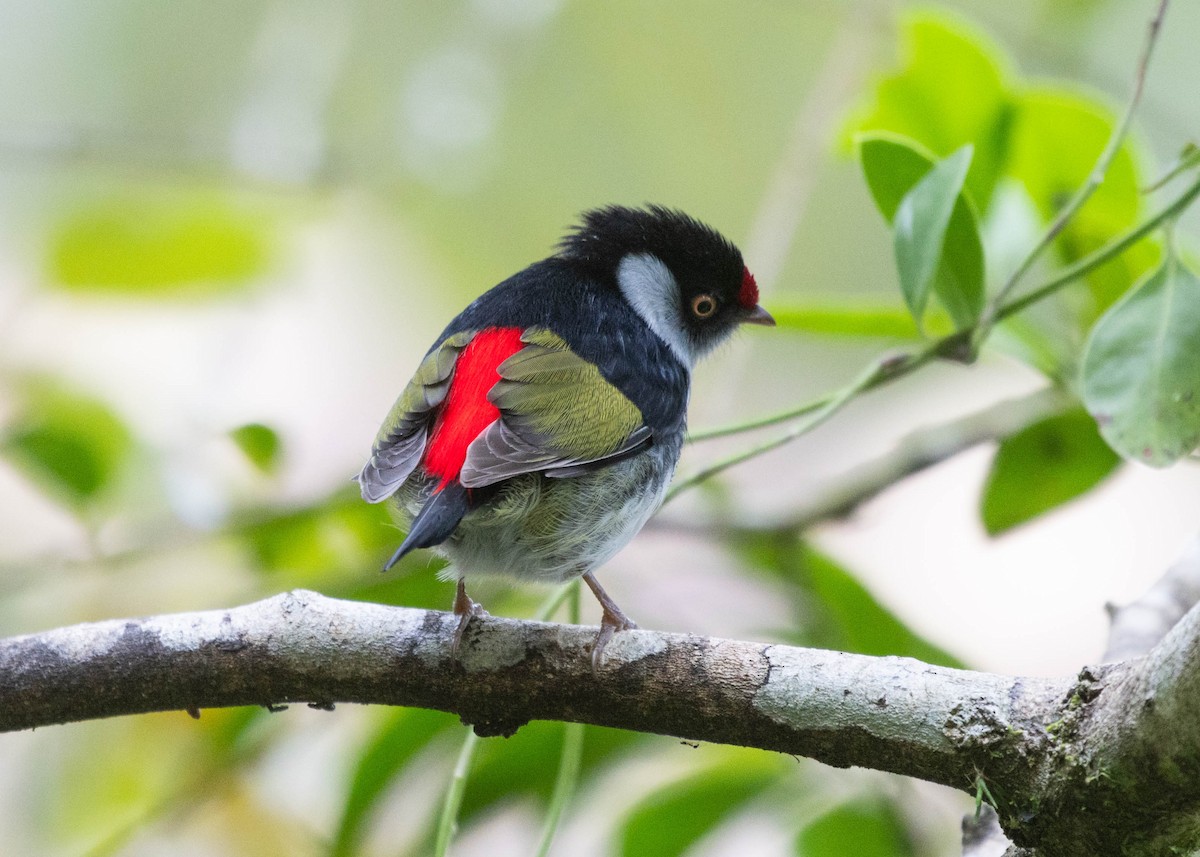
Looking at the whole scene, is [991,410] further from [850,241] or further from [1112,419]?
[850,241]

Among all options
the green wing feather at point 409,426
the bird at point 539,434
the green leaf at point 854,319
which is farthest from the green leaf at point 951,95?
the green wing feather at point 409,426

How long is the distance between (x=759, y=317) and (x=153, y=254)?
2.01 m

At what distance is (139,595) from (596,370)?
7.99 feet

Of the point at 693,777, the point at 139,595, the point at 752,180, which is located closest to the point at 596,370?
the point at 693,777

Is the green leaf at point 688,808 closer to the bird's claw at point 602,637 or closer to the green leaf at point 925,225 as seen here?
the bird's claw at point 602,637

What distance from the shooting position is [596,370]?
8.50 feet

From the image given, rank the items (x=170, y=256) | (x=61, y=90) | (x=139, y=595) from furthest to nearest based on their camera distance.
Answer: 1. (x=61, y=90)
2. (x=139, y=595)
3. (x=170, y=256)

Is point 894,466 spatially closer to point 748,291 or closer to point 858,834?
point 748,291

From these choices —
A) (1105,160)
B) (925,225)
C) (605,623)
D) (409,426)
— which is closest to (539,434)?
(409,426)

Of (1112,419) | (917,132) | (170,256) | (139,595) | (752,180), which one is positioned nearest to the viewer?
(1112,419)

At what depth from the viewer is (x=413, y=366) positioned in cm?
593

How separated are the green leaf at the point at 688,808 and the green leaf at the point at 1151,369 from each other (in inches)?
43.3

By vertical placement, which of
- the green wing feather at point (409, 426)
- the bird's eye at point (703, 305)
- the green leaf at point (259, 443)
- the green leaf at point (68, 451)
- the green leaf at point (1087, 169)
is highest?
the green leaf at point (1087, 169)

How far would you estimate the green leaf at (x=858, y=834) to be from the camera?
2.55 metres
